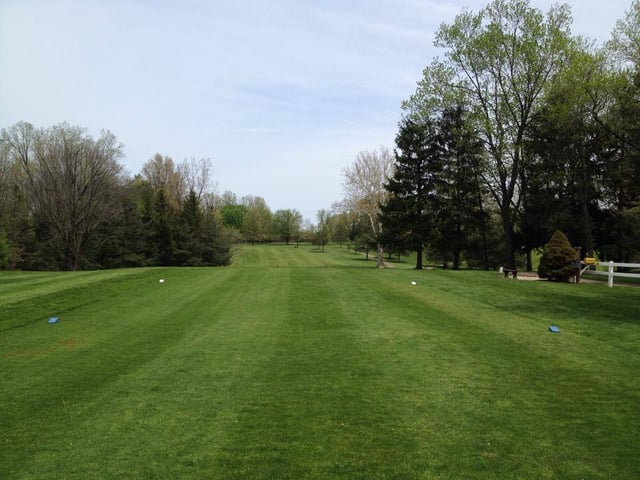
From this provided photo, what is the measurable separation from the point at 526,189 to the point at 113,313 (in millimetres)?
27718

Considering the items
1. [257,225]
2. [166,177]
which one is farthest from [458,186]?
[257,225]

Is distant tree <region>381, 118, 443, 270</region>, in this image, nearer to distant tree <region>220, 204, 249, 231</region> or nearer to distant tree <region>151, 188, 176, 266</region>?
distant tree <region>151, 188, 176, 266</region>

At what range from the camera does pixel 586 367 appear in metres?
A: 6.57

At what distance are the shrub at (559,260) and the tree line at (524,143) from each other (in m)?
8.09

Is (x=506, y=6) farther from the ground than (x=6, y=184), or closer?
farther from the ground

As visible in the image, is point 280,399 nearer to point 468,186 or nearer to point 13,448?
point 13,448

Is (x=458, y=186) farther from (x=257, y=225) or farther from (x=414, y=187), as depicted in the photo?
(x=257, y=225)

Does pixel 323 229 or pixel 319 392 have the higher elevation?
pixel 323 229

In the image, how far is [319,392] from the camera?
18.4 feet

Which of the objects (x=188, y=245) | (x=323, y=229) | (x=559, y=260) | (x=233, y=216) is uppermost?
(x=233, y=216)

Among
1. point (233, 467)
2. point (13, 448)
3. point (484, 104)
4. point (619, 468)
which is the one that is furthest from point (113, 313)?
point (484, 104)

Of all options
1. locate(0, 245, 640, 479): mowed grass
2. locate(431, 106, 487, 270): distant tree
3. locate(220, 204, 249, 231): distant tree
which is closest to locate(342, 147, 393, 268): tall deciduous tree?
locate(431, 106, 487, 270): distant tree

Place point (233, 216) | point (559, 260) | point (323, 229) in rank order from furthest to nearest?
point (233, 216) → point (323, 229) → point (559, 260)

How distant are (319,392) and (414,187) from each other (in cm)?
2709
